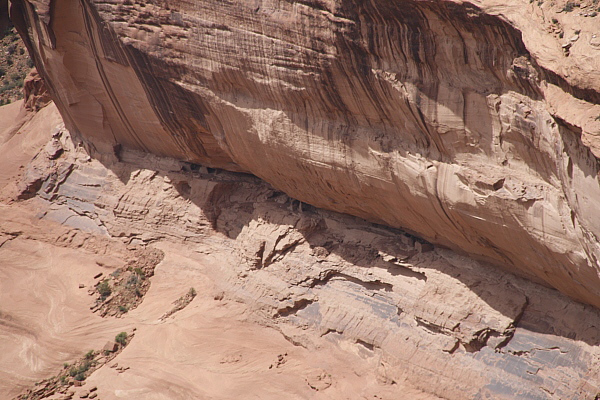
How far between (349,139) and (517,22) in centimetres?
338

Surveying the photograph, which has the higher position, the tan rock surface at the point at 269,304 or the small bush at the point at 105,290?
the tan rock surface at the point at 269,304

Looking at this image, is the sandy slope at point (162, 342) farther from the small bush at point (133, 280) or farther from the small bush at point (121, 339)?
the small bush at point (133, 280)

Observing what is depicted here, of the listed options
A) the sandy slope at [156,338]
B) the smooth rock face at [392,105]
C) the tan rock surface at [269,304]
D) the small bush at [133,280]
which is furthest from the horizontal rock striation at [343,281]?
the small bush at [133,280]

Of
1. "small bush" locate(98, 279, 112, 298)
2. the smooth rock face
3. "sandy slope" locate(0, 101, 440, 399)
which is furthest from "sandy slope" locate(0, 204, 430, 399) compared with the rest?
the smooth rock face

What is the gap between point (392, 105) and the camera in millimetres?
9031

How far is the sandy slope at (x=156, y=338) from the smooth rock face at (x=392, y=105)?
252 cm

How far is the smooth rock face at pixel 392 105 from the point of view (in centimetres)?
717

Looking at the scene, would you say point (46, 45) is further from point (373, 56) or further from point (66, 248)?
point (373, 56)

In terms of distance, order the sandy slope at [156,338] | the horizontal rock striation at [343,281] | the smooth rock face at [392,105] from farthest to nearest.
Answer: the sandy slope at [156,338] < the horizontal rock striation at [343,281] < the smooth rock face at [392,105]

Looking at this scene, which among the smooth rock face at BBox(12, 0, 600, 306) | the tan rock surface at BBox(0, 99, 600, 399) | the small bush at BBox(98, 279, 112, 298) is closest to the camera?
the smooth rock face at BBox(12, 0, 600, 306)

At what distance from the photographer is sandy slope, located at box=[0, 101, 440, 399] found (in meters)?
10.3

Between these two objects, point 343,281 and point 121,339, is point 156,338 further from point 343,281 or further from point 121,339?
point 343,281

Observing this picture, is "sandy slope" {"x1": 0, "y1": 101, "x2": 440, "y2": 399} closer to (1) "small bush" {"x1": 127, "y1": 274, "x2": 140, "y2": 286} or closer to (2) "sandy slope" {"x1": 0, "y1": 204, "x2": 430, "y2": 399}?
(2) "sandy slope" {"x1": 0, "y1": 204, "x2": 430, "y2": 399}

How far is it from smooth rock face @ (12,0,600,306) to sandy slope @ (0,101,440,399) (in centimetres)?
252
